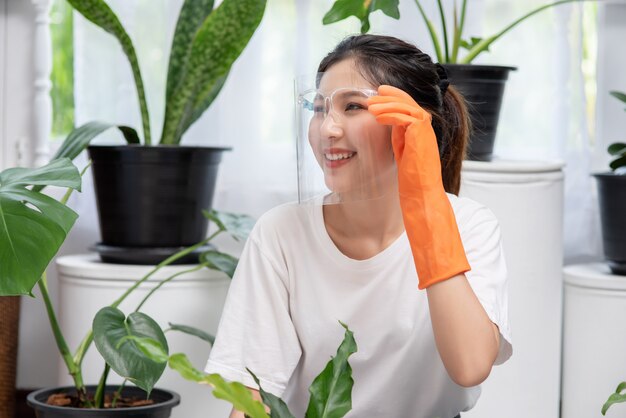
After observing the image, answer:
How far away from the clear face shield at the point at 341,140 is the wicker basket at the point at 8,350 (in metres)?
1.05

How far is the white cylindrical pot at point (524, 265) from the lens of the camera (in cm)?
183

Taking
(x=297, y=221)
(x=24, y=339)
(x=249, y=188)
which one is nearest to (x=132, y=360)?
(x=297, y=221)

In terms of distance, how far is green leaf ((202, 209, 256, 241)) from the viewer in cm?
178

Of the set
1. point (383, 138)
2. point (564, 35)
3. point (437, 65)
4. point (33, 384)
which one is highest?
point (564, 35)

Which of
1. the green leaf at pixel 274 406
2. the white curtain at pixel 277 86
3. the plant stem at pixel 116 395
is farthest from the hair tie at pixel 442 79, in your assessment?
the white curtain at pixel 277 86

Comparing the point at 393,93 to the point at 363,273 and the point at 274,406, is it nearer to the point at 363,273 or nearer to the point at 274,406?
the point at 363,273

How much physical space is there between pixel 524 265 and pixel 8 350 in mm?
1129

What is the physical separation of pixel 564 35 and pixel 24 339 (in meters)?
1.54

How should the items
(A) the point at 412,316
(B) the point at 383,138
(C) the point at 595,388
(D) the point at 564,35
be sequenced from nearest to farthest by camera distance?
1. (B) the point at 383,138
2. (A) the point at 412,316
3. (C) the point at 595,388
4. (D) the point at 564,35

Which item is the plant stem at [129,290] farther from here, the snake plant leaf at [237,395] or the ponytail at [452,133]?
the snake plant leaf at [237,395]

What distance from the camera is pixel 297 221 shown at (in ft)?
4.47

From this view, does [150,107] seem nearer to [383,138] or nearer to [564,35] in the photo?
[564,35]

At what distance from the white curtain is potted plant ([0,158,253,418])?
46 cm

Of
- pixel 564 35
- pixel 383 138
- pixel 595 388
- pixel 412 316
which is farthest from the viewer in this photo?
pixel 564 35
